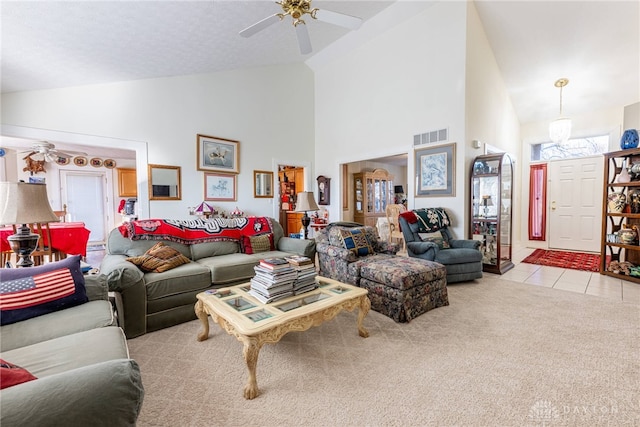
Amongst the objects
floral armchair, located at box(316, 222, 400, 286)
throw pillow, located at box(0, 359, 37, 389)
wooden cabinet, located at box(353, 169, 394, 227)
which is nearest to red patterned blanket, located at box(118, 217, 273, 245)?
floral armchair, located at box(316, 222, 400, 286)

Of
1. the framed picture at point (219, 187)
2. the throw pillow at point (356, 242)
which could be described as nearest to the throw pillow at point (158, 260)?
the throw pillow at point (356, 242)

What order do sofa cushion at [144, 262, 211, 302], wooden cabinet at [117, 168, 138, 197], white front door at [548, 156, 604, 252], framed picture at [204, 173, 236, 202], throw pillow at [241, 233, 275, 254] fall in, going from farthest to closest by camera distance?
wooden cabinet at [117, 168, 138, 197], white front door at [548, 156, 604, 252], framed picture at [204, 173, 236, 202], throw pillow at [241, 233, 275, 254], sofa cushion at [144, 262, 211, 302]

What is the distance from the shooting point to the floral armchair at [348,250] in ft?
9.68

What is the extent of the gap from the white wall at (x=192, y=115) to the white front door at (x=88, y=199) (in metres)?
3.85

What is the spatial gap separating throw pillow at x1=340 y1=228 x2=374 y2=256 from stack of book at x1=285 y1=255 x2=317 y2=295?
959 mm

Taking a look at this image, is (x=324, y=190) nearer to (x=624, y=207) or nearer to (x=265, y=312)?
(x=265, y=312)

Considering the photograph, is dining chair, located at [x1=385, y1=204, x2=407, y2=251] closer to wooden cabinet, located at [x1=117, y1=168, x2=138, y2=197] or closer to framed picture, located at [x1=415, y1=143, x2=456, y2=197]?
framed picture, located at [x1=415, y1=143, x2=456, y2=197]

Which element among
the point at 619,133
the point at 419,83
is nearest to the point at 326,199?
the point at 419,83

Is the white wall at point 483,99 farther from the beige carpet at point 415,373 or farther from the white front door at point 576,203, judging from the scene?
the beige carpet at point 415,373

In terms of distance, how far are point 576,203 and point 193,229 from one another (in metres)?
7.08

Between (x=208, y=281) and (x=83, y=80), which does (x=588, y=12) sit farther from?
(x=83, y=80)

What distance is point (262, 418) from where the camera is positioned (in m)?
1.42

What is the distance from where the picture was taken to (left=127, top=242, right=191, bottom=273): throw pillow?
249 centimetres

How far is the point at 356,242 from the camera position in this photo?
3.19 metres
